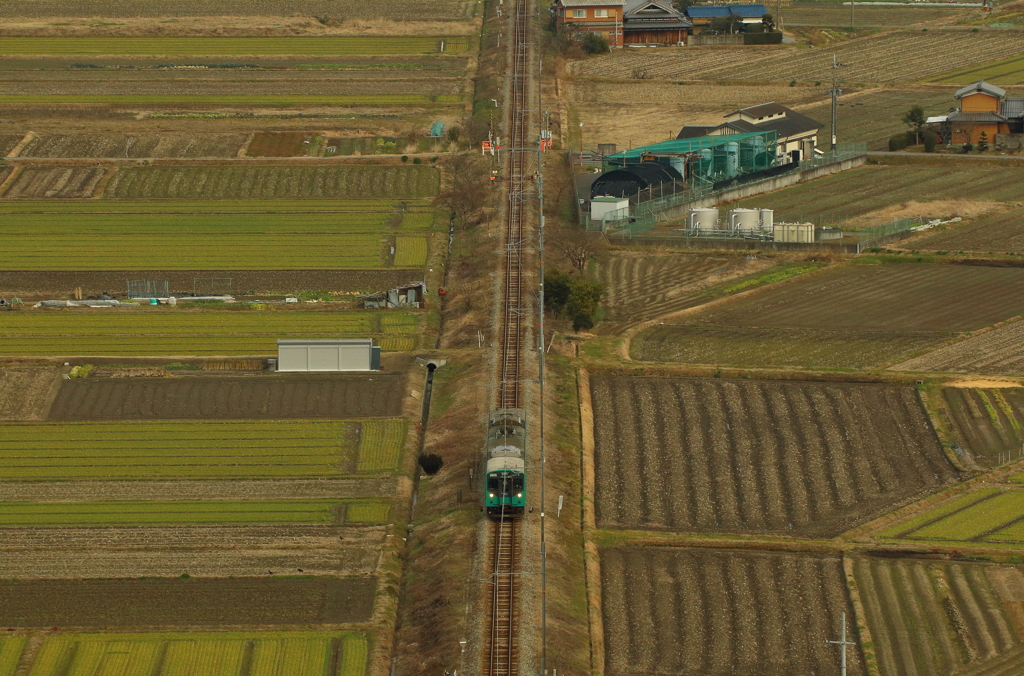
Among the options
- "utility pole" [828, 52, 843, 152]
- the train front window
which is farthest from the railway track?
"utility pole" [828, 52, 843, 152]

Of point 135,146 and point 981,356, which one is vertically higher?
point 135,146

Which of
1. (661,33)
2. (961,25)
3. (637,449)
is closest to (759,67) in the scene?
(661,33)

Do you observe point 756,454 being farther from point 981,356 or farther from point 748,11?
point 748,11

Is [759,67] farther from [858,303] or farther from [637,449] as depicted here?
[637,449]

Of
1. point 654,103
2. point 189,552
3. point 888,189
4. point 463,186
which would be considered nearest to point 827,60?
point 654,103

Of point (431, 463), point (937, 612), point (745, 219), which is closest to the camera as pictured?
point (937, 612)

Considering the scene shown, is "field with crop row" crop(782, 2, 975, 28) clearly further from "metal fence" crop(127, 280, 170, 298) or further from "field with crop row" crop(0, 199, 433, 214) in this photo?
"metal fence" crop(127, 280, 170, 298)

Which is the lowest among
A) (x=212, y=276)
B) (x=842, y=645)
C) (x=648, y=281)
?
(x=842, y=645)
